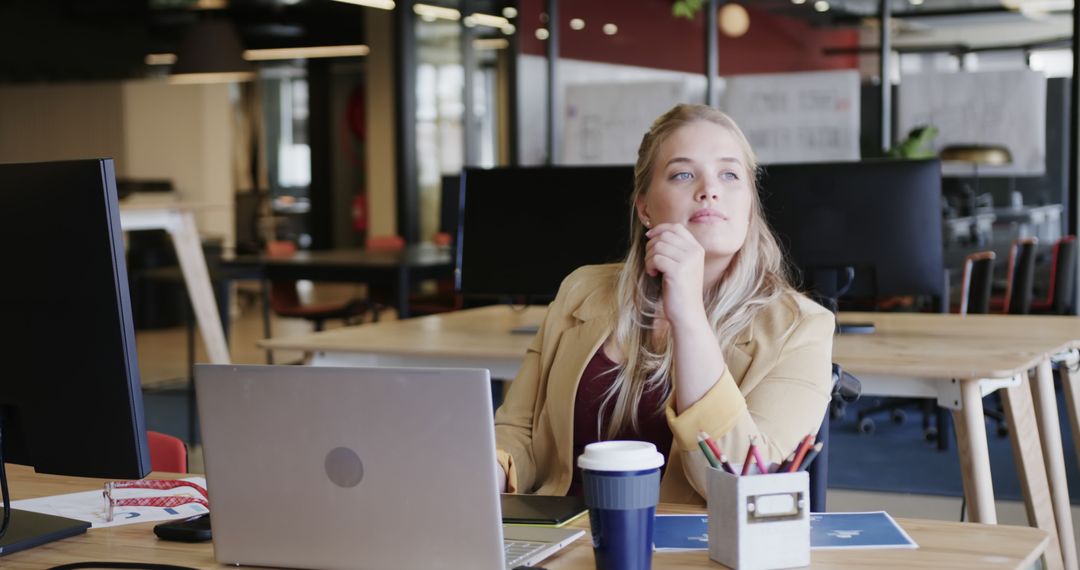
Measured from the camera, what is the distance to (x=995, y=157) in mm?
6645

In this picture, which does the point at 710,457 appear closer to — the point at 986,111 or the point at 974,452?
the point at 974,452

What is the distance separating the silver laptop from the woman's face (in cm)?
76

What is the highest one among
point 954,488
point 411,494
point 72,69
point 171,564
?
point 72,69

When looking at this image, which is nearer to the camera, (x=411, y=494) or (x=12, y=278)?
(x=411, y=494)

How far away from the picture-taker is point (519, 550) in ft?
4.70

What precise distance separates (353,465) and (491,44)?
7.15 meters

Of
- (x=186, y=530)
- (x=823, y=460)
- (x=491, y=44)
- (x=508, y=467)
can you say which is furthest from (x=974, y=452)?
(x=491, y=44)

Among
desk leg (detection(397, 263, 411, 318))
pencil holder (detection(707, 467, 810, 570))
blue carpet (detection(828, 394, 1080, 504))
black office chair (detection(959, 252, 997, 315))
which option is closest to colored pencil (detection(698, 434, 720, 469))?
pencil holder (detection(707, 467, 810, 570))

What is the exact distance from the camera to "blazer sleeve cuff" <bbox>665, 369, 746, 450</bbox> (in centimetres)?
165

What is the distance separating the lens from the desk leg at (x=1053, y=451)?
10.1ft

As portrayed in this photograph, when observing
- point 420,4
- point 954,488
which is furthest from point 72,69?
point 954,488

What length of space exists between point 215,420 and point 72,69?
441 inches

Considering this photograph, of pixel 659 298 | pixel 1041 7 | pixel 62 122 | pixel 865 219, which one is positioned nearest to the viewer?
pixel 659 298

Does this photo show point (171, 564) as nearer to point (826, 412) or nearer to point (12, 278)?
point (12, 278)
